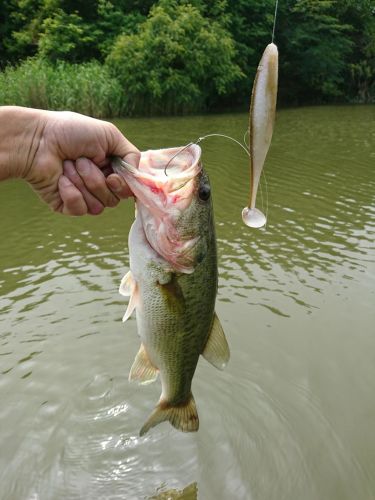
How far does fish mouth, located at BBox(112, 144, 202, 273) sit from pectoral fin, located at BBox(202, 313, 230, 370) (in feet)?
1.37

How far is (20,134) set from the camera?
2.21 m

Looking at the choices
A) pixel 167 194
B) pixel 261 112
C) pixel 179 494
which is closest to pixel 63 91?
pixel 179 494

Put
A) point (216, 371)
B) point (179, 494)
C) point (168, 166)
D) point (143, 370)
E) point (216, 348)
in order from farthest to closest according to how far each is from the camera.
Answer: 1. point (216, 371)
2. point (179, 494)
3. point (143, 370)
4. point (216, 348)
5. point (168, 166)

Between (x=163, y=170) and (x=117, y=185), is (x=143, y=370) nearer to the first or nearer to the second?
(x=117, y=185)

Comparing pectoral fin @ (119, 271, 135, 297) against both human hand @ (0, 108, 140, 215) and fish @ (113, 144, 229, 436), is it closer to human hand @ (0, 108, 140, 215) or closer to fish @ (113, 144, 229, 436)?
fish @ (113, 144, 229, 436)

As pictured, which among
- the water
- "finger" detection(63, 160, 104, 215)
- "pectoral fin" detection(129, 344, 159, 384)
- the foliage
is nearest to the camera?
"finger" detection(63, 160, 104, 215)

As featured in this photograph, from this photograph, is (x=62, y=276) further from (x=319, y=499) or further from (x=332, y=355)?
(x=319, y=499)

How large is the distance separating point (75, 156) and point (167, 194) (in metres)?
0.60

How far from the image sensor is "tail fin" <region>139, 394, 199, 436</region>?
245 cm

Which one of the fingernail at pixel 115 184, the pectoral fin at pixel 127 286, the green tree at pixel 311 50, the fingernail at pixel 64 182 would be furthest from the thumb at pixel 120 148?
the green tree at pixel 311 50

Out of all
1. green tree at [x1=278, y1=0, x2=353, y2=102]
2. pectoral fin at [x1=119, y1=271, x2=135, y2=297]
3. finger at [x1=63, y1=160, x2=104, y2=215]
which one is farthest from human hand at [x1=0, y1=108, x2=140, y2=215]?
green tree at [x1=278, y1=0, x2=353, y2=102]

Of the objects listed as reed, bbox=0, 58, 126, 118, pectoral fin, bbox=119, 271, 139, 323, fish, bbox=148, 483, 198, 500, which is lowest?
fish, bbox=148, 483, 198, 500

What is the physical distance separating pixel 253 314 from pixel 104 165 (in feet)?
10.0

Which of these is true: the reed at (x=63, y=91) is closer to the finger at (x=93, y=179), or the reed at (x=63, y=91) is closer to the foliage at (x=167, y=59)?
the foliage at (x=167, y=59)
